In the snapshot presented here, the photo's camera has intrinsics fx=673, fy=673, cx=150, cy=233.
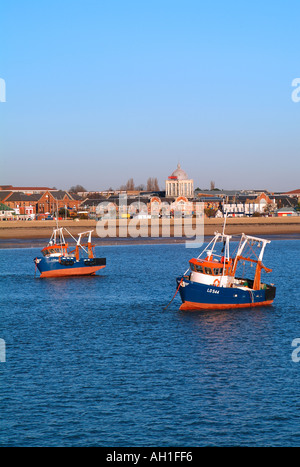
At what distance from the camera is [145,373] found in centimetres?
4275

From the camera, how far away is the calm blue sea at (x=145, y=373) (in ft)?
108

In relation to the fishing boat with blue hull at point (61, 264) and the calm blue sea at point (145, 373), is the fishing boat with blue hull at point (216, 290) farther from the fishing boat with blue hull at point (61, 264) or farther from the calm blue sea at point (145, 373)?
the fishing boat with blue hull at point (61, 264)

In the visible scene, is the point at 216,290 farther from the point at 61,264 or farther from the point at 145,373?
the point at 61,264

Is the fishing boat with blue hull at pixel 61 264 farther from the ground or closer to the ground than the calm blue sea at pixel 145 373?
farther from the ground

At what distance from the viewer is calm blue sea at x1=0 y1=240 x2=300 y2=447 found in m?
33.0

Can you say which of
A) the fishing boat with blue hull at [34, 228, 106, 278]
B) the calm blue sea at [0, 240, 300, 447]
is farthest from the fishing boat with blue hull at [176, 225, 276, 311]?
the fishing boat with blue hull at [34, 228, 106, 278]

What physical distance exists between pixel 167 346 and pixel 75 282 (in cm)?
4638

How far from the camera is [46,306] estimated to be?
2822 inches

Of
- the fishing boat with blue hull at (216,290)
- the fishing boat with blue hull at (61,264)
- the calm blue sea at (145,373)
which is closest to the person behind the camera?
the calm blue sea at (145,373)

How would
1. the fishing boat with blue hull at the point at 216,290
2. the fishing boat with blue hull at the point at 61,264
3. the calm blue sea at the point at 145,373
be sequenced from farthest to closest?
the fishing boat with blue hull at the point at 61,264
the fishing boat with blue hull at the point at 216,290
the calm blue sea at the point at 145,373

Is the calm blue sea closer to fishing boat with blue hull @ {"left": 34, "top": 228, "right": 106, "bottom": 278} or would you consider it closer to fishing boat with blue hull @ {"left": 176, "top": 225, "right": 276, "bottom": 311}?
fishing boat with blue hull @ {"left": 176, "top": 225, "right": 276, "bottom": 311}

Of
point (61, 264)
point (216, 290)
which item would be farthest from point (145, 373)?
point (61, 264)

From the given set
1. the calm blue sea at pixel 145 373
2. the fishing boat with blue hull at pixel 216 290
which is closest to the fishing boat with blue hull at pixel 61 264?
the calm blue sea at pixel 145 373

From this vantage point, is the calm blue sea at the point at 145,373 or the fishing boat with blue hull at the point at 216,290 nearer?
the calm blue sea at the point at 145,373
